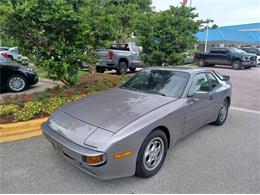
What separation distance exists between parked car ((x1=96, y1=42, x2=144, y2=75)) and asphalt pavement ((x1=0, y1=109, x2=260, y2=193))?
319 inches

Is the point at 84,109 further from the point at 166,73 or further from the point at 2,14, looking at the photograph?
the point at 2,14

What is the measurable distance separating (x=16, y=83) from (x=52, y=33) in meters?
3.33

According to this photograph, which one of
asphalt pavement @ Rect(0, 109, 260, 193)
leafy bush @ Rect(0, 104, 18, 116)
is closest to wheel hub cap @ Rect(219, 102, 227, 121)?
asphalt pavement @ Rect(0, 109, 260, 193)

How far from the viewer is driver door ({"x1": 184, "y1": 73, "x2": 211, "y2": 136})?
370 cm

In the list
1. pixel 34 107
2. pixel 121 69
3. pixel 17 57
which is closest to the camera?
pixel 34 107

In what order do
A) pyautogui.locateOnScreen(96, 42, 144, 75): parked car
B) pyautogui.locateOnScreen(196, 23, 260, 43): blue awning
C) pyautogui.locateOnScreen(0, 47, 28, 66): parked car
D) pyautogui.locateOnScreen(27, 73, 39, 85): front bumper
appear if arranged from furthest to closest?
1. pyautogui.locateOnScreen(196, 23, 260, 43): blue awning
2. pyautogui.locateOnScreen(96, 42, 144, 75): parked car
3. pyautogui.locateOnScreen(27, 73, 39, 85): front bumper
4. pyautogui.locateOnScreen(0, 47, 28, 66): parked car

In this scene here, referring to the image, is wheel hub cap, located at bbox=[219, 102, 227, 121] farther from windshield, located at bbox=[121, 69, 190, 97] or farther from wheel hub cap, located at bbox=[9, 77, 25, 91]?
wheel hub cap, located at bbox=[9, 77, 25, 91]

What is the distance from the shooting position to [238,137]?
4.48 meters

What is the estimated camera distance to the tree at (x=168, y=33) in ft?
25.4

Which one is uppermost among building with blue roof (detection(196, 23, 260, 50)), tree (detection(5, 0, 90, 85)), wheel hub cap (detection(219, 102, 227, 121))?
building with blue roof (detection(196, 23, 260, 50))

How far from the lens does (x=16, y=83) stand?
7664 mm

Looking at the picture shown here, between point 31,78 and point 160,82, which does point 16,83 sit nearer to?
point 31,78

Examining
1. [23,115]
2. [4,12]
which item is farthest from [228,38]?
[23,115]

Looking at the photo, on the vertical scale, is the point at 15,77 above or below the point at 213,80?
below
